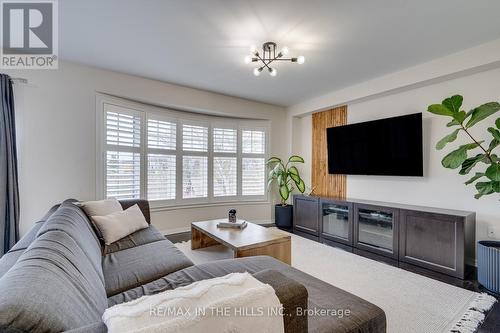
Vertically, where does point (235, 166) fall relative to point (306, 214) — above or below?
above

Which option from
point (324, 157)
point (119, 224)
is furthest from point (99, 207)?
point (324, 157)

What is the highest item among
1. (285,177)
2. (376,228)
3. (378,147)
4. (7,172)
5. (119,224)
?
(378,147)

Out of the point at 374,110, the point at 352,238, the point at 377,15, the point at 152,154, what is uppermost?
the point at 377,15

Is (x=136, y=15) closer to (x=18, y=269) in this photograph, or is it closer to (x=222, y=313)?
Answer: (x=18, y=269)

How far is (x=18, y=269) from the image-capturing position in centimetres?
87

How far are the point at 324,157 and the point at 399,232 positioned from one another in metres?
1.93

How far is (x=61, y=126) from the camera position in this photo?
308 cm

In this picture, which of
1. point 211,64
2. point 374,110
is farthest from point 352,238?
point 211,64

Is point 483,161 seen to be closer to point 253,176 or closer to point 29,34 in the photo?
point 253,176

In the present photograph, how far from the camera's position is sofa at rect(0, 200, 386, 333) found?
689 millimetres

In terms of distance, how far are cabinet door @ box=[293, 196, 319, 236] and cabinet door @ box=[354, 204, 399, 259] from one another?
73 centimetres

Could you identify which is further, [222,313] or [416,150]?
A: [416,150]

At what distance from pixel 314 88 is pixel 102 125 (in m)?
3.37

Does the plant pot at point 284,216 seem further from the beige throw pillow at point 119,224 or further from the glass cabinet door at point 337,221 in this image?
the beige throw pillow at point 119,224
